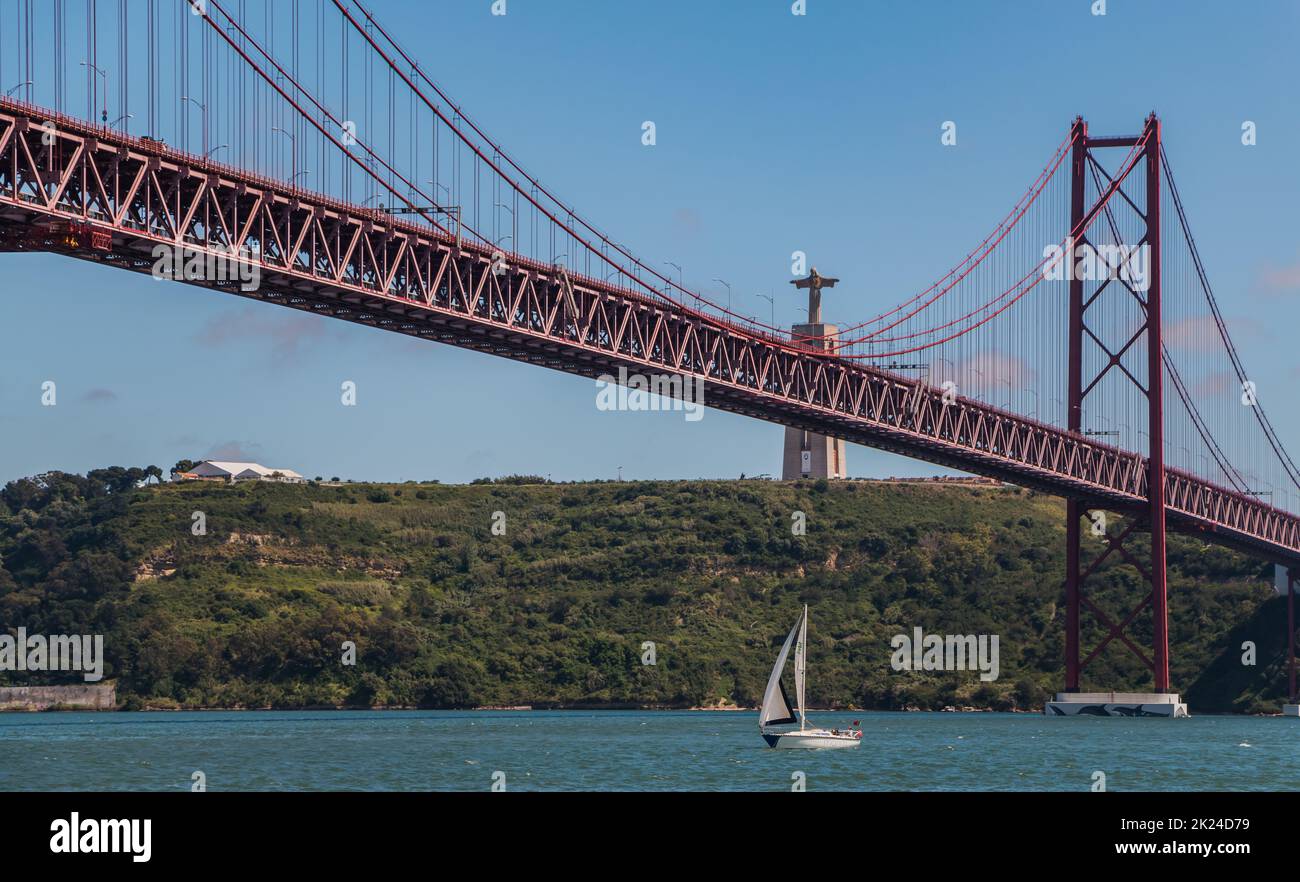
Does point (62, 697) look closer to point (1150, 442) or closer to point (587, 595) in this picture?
point (587, 595)

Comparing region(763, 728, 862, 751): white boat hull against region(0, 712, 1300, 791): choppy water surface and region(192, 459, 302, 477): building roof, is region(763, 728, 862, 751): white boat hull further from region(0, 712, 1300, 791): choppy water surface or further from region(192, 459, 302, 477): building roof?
region(192, 459, 302, 477): building roof

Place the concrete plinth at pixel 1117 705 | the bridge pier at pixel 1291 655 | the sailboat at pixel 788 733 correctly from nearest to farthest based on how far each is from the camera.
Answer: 1. the sailboat at pixel 788 733
2. the concrete plinth at pixel 1117 705
3. the bridge pier at pixel 1291 655

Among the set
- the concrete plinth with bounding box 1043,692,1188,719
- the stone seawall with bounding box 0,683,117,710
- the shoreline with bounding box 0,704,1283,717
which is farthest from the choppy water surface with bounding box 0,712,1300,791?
the stone seawall with bounding box 0,683,117,710

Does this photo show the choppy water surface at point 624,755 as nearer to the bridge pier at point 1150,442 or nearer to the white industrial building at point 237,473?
the bridge pier at point 1150,442

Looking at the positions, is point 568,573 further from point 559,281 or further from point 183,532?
point 559,281

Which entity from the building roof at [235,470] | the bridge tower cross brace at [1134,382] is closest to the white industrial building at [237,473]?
the building roof at [235,470]
